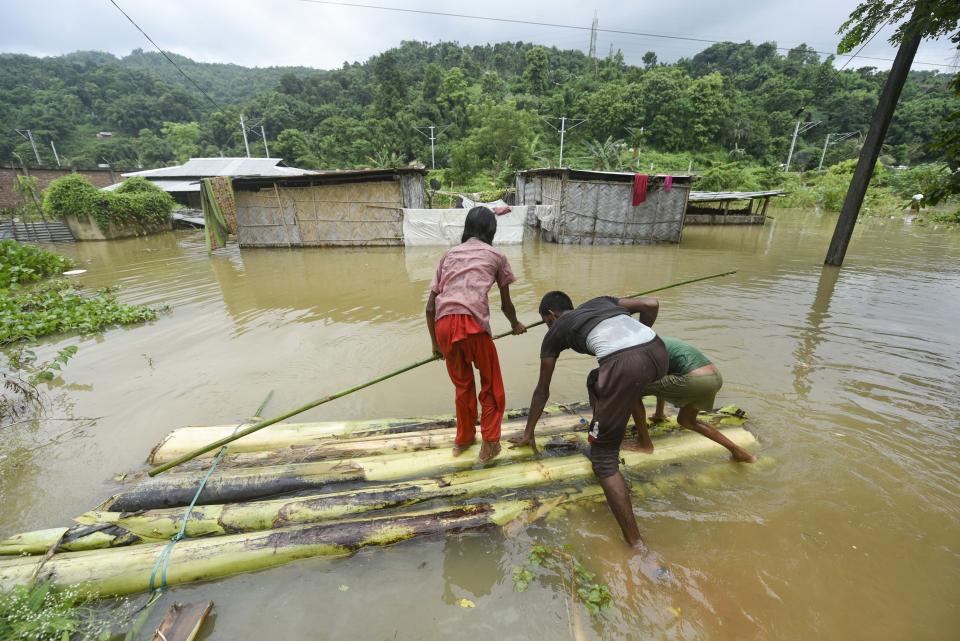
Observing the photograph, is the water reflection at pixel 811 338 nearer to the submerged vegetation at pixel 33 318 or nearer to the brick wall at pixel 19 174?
the submerged vegetation at pixel 33 318

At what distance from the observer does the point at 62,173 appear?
25672mm

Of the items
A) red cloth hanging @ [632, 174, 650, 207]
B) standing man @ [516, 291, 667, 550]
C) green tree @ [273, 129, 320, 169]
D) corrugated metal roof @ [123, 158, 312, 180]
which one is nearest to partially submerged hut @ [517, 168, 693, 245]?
red cloth hanging @ [632, 174, 650, 207]

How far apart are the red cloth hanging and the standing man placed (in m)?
11.4

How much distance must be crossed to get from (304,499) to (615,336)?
2.11 m

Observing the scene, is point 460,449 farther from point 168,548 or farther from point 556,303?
point 168,548

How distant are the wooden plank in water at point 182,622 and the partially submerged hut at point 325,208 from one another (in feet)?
37.0

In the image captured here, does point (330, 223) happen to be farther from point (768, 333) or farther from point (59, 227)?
point (59, 227)

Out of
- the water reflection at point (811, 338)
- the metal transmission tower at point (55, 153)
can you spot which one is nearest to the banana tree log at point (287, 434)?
the water reflection at point (811, 338)

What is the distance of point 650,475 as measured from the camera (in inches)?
113

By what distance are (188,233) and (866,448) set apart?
22.3 m

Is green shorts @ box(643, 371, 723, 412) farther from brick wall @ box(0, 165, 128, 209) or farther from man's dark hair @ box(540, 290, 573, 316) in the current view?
brick wall @ box(0, 165, 128, 209)

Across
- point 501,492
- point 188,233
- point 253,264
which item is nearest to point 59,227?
point 188,233

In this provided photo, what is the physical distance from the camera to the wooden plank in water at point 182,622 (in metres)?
1.78

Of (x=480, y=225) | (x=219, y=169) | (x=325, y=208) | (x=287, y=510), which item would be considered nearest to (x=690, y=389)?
(x=480, y=225)
